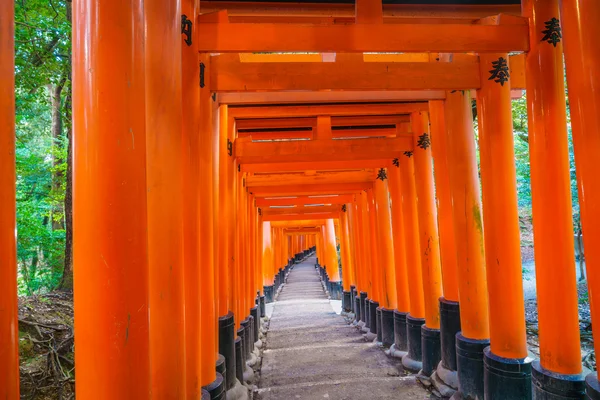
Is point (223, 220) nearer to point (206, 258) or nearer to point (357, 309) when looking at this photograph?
point (206, 258)

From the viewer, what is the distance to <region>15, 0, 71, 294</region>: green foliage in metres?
6.51

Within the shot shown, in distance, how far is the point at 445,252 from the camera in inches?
219

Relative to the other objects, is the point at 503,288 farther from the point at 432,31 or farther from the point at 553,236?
the point at 432,31

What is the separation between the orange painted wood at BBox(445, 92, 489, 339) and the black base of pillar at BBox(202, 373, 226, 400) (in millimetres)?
2639

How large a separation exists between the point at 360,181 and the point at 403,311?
3.12 meters

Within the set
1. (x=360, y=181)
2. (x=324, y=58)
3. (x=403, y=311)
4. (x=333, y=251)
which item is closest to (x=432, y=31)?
(x=324, y=58)

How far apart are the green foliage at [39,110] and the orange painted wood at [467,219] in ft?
18.5

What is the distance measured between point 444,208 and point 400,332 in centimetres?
302

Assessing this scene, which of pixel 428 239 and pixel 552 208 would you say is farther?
pixel 428 239

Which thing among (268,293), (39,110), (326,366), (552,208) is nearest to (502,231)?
(552,208)

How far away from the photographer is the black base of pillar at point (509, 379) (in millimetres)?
3887

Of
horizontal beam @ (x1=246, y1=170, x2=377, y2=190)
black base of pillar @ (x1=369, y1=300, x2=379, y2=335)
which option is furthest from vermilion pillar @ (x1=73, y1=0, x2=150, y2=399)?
black base of pillar @ (x1=369, y1=300, x2=379, y2=335)

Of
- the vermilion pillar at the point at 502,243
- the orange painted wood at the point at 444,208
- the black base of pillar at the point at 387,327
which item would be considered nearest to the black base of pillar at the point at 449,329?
the orange painted wood at the point at 444,208

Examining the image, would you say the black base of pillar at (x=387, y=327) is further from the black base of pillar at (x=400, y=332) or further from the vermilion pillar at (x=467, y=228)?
the vermilion pillar at (x=467, y=228)
